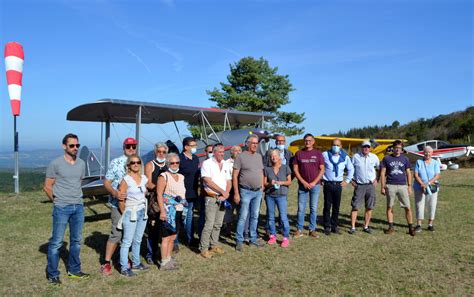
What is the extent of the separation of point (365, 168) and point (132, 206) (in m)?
4.13

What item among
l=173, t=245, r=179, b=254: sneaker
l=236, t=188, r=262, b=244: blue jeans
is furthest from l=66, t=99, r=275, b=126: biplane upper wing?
l=236, t=188, r=262, b=244: blue jeans

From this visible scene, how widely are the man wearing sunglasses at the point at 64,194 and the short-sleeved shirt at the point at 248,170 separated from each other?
2.14 meters

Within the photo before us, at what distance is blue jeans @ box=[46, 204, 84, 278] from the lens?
12.1ft

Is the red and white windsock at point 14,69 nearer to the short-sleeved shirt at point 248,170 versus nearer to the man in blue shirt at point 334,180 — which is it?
the short-sleeved shirt at point 248,170

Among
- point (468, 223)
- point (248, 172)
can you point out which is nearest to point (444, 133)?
point (468, 223)

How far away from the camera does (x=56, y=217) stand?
368cm

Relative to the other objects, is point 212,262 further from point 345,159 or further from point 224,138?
point 224,138

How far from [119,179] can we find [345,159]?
3.82m

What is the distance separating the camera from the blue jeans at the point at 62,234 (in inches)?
145

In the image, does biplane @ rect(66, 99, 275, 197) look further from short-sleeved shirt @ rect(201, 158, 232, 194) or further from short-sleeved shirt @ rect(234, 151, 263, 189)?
short-sleeved shirt @ rect(201, 158, 232, 194)

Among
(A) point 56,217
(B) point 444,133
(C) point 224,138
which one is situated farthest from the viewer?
(B) point 444,133

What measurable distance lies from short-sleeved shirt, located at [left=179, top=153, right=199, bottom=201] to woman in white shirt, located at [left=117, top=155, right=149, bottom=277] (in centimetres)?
81

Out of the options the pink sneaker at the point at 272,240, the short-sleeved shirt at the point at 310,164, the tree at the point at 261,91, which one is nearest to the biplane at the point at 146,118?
the short-sleeved shirt at the point at 310,164

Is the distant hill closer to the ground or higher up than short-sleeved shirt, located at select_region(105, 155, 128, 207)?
higher up
